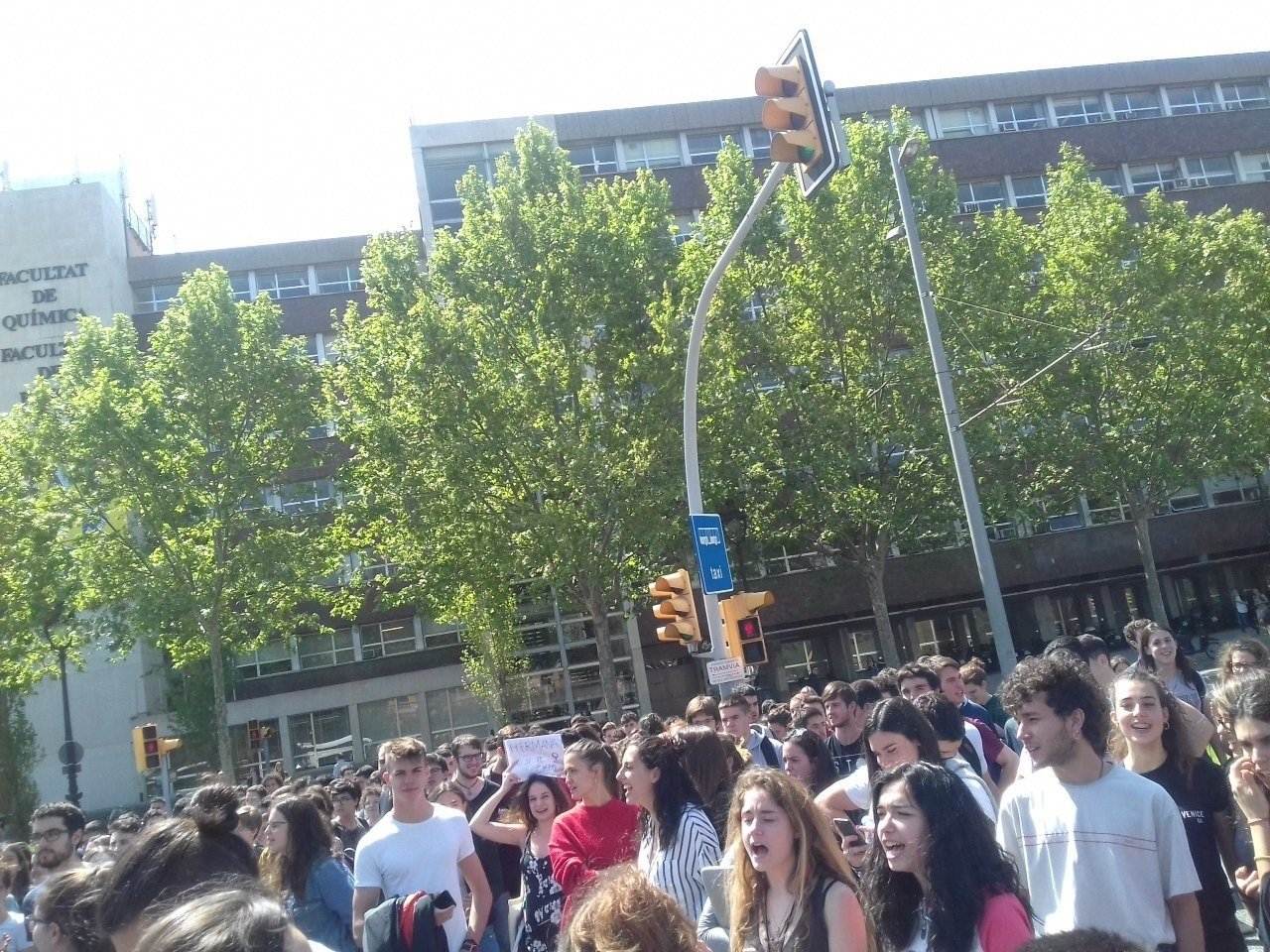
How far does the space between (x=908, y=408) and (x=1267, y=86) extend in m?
29.6

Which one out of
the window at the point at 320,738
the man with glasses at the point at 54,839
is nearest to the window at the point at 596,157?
the window at the point at 320,738

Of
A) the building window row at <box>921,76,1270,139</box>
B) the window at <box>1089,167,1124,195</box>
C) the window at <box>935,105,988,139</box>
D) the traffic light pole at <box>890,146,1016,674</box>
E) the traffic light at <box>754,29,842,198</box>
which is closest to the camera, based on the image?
the traffic light at <box>754,29,842,198</box>

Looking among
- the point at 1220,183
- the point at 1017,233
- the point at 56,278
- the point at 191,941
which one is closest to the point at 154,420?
the point at 56,278

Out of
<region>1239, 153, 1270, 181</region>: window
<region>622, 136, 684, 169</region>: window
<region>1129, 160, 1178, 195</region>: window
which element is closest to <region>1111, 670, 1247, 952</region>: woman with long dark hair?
<region>622, 136, 684, 169</region>: window

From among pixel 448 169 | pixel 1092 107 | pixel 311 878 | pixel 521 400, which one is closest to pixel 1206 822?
pixel 311 878

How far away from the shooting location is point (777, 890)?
3.77 meters

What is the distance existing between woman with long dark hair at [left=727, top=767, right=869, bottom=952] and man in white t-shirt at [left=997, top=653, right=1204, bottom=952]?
74cm

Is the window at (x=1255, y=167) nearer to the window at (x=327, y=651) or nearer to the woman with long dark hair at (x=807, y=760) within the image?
the window at (x=327, y=651)

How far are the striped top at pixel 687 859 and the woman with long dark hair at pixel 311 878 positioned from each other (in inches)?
67.3

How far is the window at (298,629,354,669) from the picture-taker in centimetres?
4125

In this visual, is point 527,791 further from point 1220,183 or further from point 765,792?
point 1220,183

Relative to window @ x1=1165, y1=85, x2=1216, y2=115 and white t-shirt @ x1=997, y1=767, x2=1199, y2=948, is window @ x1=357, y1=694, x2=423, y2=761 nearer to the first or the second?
window @ x1=1165, y1=85, x2=1216, y2=115

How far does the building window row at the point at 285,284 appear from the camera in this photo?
43.8 meters

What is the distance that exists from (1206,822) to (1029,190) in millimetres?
43506
